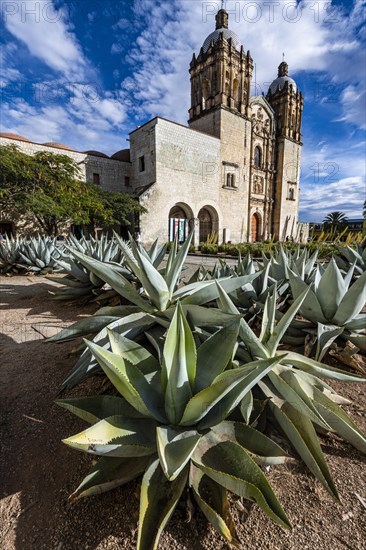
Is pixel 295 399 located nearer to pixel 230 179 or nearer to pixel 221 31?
pixel 230 179

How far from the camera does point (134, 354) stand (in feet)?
4.07

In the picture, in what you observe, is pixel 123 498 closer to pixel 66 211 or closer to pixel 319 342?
pixel 319 342

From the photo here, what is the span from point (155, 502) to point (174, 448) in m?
0.17

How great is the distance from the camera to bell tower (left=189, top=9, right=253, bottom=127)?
62.9 feet

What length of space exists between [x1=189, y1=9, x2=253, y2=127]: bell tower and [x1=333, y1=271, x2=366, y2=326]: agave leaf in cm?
2125

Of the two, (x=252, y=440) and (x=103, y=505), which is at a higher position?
(x=252, y=440)

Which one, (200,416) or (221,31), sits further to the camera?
(221,31)

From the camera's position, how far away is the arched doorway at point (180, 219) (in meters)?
18.6

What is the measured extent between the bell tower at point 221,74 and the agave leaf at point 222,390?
72.7ft

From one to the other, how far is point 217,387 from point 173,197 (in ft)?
58.8

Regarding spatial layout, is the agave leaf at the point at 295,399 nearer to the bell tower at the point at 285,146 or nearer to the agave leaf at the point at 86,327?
the agave leaf at the point at 86,327

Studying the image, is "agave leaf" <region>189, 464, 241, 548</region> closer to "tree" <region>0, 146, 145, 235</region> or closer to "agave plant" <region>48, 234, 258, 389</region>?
"agave plant" <region>48, 234, 258, 389</region>

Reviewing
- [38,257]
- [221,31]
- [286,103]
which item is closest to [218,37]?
[221,31]

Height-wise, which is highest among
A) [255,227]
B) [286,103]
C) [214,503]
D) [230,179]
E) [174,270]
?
[286,103]
